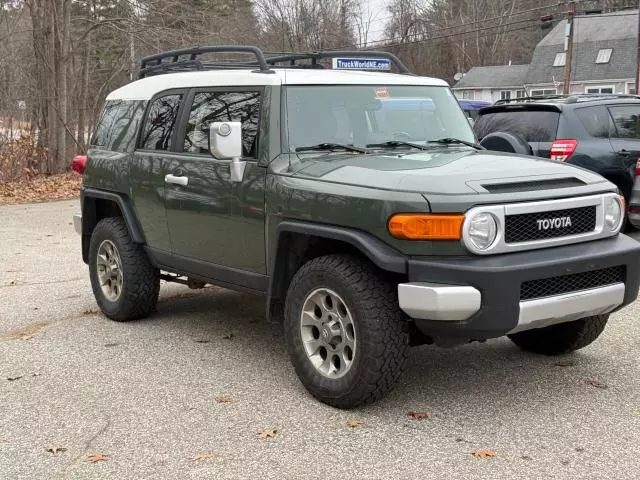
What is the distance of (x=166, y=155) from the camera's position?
575 cm

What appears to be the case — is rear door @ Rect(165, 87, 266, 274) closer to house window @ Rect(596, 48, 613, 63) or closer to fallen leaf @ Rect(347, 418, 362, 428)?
fallen leaf @ Rect(347, 418, 362, 428)

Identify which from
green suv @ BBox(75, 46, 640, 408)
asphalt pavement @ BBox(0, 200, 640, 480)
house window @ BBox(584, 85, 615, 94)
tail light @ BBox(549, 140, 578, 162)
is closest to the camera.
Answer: asphalt pavement @ BBox(0, 200, 640, 480)

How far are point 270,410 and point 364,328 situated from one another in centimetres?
78

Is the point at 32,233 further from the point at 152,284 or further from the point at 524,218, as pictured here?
the point at 524,218

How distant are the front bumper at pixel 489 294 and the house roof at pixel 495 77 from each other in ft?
196

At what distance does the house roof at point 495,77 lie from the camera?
62.3 m

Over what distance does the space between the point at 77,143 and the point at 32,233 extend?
9947 millimetres

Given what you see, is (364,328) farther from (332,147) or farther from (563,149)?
(563,149)

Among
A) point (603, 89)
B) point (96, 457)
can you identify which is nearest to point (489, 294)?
point (96, 457)

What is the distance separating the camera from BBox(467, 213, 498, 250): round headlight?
3.92 m

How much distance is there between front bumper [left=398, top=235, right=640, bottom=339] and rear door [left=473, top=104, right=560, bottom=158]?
5086mm

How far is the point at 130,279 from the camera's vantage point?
6199mm

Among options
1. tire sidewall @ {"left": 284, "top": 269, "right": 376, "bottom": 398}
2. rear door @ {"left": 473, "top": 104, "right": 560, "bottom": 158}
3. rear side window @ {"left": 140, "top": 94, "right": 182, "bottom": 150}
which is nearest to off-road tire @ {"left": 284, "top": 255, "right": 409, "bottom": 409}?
tire sidewall @ {"left": 284, "top": 269, "right": 376, "bottom": 398}

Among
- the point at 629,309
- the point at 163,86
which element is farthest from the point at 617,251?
the point at 163,86
